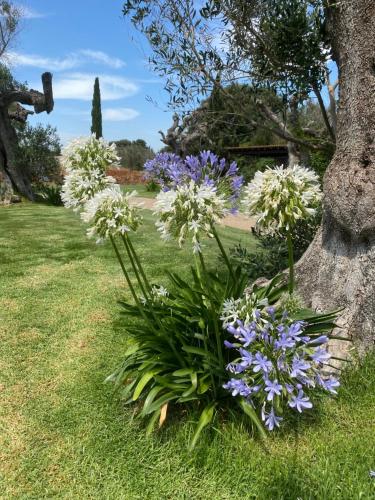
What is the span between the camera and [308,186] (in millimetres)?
2922

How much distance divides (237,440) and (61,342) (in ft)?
9.18

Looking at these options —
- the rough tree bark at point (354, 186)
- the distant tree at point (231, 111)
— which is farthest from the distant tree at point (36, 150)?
the rough tree bark at point (354, 186)

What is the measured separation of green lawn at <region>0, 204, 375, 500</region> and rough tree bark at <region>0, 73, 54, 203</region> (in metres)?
15.8

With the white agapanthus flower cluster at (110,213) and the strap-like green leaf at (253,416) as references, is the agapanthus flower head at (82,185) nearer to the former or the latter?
the white agapanthus flower cluster at (110,213)

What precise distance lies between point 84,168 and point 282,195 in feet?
4.67

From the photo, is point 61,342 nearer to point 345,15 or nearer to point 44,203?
point 345,15

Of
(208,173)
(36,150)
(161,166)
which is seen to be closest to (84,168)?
(161,166)

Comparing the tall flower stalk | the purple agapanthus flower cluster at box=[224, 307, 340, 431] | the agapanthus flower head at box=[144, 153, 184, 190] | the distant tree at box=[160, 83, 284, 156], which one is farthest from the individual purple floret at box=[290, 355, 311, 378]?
the distant tree at box=[160, 83, 284, 156]

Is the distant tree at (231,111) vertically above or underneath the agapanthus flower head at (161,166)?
above

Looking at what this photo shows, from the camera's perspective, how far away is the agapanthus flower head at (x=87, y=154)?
10.3 feet

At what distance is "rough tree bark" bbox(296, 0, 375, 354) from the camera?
13.4 ft

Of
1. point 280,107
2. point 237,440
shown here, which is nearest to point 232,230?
point 280,107

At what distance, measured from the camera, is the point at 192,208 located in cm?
265

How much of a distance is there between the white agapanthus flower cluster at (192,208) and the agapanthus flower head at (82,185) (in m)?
0.62
